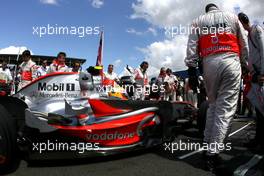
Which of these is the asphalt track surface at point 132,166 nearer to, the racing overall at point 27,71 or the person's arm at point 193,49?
the person's arm at point 193,49

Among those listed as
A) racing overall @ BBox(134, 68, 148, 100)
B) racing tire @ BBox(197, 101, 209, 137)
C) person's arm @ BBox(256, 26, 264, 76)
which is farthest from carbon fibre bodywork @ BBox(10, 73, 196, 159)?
racing overall @ BBox(134, 68, 148, 100)

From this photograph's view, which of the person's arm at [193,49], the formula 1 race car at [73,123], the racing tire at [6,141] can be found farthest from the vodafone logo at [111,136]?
the person's arm at [193,49]

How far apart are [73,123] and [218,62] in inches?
63.7

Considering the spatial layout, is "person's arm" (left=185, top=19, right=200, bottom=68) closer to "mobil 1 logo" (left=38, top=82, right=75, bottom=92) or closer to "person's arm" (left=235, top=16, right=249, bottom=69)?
"person's arm" (left=235, top=16, right=249, bottom=69)

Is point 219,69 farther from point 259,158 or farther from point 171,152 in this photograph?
point 171,152

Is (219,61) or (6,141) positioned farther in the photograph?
(219,61)

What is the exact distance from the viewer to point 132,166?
2977 mm

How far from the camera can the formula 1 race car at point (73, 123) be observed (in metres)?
2.84

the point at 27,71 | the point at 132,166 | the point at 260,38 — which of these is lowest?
the point at 132,166

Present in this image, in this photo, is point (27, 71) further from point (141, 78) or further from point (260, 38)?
point (260, 38)

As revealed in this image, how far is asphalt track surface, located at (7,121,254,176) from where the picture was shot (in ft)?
9.00

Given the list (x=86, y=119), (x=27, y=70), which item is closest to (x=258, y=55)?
(x=86, y=119)

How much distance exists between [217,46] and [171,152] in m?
1.42

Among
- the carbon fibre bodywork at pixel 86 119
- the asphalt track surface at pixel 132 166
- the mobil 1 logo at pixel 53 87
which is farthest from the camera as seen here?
the mobil 1 logo at pixel 53 87
